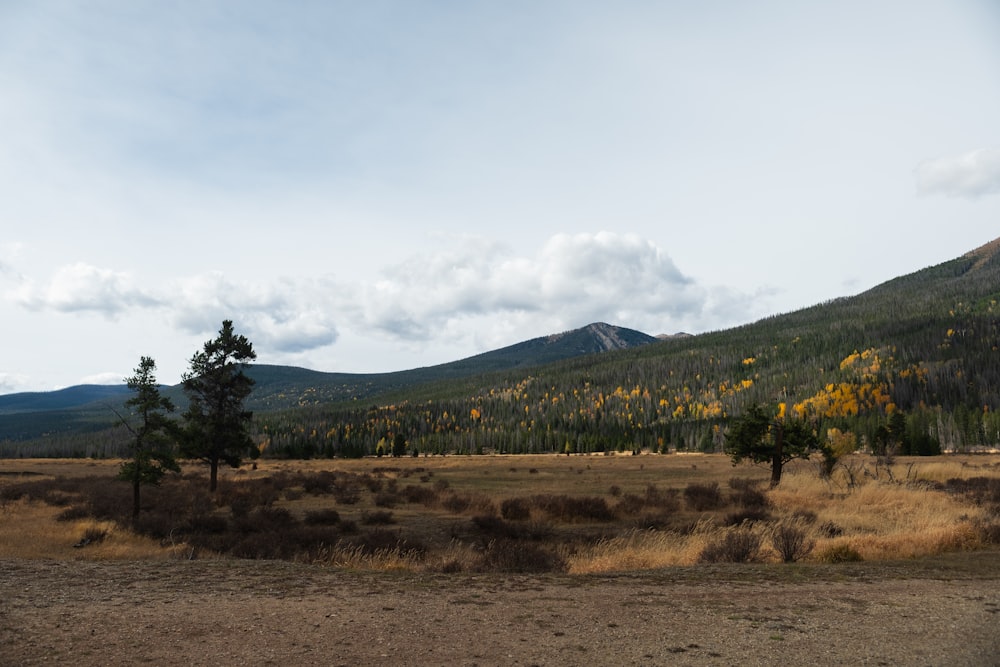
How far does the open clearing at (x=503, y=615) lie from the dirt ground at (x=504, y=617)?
0.11ft

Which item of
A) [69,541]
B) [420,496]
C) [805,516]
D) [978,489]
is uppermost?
[69,541]

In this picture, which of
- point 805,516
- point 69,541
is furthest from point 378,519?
point 805,516

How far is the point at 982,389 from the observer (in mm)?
125875

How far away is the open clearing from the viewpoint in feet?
21.7

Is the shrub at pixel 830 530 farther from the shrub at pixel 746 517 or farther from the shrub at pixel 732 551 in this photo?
the shrub at pixel 732 551

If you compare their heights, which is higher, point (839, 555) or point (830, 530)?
point (839, 555)

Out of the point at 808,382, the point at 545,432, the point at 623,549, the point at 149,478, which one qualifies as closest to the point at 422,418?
the point at 545,432

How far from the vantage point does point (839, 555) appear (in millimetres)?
13148

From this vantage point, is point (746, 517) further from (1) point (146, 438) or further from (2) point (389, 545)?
(1) point (146, 438)

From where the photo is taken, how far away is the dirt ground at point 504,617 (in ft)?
21.6

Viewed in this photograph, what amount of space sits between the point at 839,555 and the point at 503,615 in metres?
9.37

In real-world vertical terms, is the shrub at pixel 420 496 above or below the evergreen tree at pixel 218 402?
below

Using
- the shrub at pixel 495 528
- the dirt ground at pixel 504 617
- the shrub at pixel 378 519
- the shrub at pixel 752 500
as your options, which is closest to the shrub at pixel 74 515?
the shrub at pixel 378 519

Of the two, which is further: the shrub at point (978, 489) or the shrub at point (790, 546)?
the shrub at point (978, 489)
